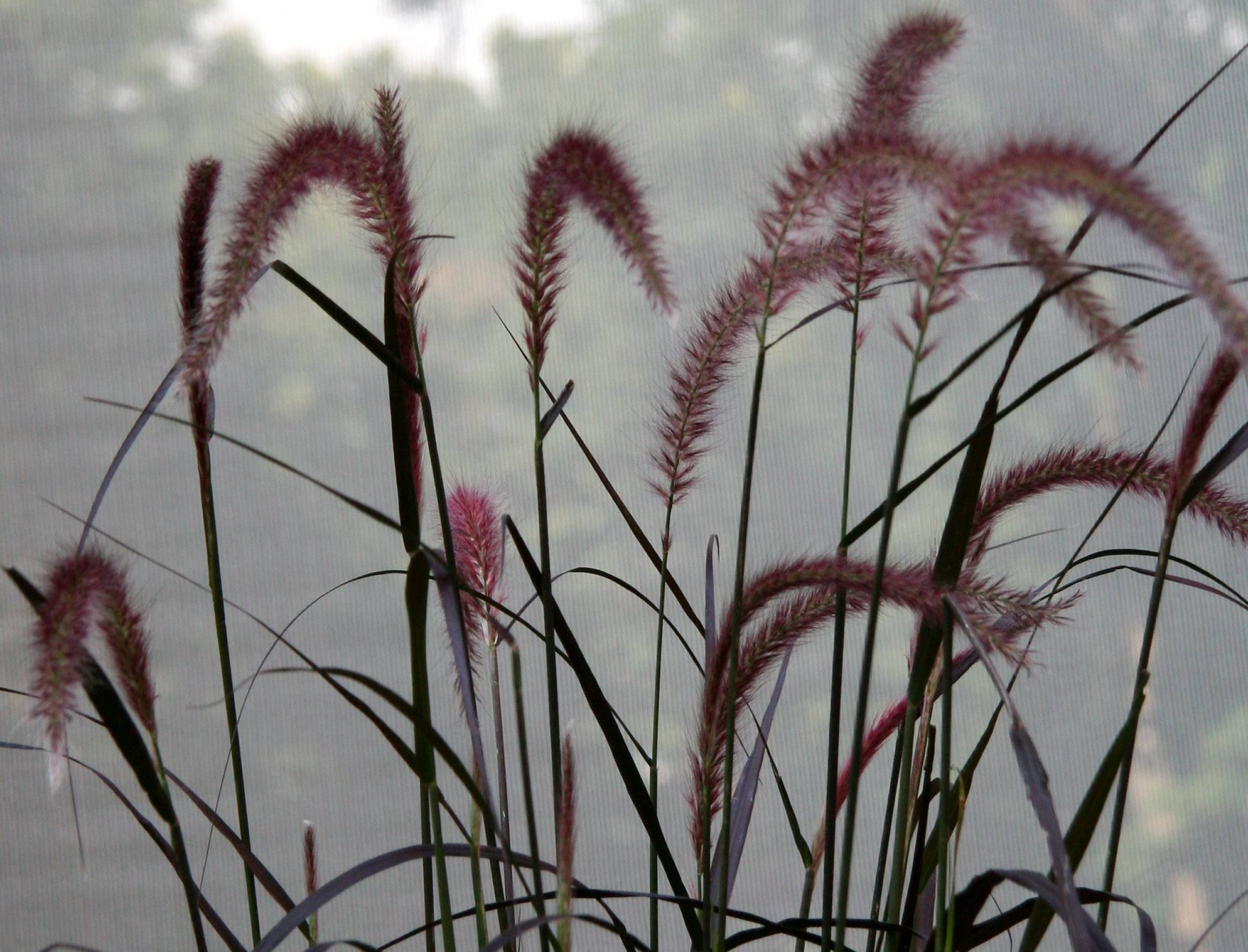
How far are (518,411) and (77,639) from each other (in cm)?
75

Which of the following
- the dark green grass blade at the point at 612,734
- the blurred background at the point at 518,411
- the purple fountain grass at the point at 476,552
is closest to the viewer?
the dark green grass blade at the point at 612,734

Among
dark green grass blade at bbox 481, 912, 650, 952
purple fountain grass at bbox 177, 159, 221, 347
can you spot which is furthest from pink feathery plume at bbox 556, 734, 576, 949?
purple fountain grass at bbox 177, 159, 221, 347

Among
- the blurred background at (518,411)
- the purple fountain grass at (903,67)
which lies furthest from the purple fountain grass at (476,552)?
the blurred background at (518,411)

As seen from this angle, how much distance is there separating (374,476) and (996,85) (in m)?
0.69

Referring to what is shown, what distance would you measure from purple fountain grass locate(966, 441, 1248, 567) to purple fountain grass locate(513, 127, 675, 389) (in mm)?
156

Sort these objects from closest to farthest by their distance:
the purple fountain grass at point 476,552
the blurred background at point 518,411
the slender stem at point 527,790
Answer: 1. the slender stem at point 527,790
2. the purple fountain grass at point 476,552
3. the blurred background at point 518,411

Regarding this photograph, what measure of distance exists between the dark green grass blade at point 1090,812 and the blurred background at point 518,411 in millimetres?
646

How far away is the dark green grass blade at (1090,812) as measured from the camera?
0.33 metres

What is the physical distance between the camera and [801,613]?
415 mm

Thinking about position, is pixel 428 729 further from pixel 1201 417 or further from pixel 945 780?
pixel 1201 417

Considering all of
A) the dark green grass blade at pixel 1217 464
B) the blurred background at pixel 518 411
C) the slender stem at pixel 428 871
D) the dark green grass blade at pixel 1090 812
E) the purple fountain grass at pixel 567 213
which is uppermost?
the blurred background at pixel 518 411

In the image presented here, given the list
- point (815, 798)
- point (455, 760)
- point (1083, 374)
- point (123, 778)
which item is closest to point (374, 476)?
point (123, 778)

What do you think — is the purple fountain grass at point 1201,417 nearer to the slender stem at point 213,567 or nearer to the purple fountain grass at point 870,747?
Result: the purple fountain grass at point 870,747

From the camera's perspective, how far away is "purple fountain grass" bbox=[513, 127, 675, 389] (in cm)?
36
